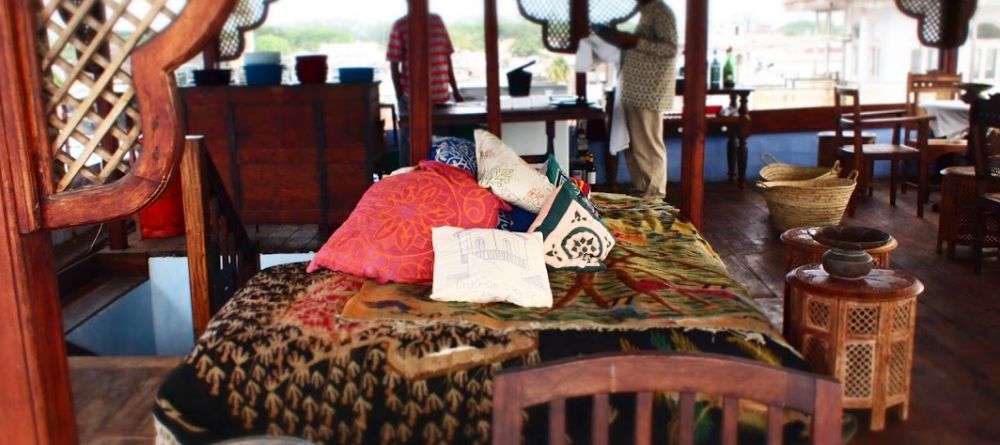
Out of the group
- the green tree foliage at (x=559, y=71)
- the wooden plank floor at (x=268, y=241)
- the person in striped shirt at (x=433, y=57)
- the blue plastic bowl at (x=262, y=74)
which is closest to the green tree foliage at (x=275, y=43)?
the green tree foliage at (x=559, y=71)

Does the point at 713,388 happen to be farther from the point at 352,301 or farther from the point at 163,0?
the point at 352,301

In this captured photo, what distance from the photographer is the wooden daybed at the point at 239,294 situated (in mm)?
1487

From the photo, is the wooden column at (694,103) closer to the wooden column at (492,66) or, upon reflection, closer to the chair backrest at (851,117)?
the wooden column at (492,66)

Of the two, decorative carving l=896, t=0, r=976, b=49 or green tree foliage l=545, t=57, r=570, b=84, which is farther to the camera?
green tree foliage l=545, t=57, r=570, b=84

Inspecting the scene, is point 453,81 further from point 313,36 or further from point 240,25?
point 313,36

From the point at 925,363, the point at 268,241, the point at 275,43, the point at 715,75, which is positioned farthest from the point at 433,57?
the point at 275,43

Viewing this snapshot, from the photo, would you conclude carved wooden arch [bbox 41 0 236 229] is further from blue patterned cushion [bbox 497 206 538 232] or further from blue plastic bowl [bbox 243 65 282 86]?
blue plastic bowl [bbox 243 65 282 86]

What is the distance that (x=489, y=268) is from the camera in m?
2.89

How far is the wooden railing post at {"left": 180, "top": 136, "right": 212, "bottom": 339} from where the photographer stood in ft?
11.2

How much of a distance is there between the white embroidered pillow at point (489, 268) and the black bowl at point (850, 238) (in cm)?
93

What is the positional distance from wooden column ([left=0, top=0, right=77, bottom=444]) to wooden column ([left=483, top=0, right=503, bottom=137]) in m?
3.78

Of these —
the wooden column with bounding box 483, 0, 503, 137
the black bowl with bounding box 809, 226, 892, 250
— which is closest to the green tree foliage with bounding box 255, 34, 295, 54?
the wooden column with bounding box 483, 0, 503, 137

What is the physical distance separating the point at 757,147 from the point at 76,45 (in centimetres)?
725

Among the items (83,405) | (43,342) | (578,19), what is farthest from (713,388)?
(578,19)
